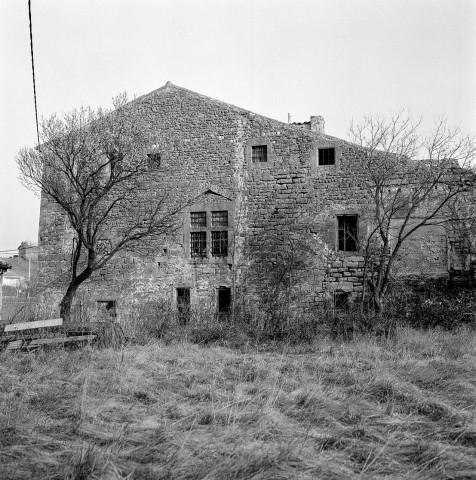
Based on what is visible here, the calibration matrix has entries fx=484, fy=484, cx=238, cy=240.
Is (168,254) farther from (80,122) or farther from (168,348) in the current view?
(168,348)

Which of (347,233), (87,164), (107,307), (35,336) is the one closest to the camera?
(35,336)

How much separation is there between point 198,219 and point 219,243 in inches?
44.6

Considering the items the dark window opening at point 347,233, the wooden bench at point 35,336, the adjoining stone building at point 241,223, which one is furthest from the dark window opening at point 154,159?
the wooden bench at point 35,336

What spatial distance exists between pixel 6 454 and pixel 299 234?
11.7 meters

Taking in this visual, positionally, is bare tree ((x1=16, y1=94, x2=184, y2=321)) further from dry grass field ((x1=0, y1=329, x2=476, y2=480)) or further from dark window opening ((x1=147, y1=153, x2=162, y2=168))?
dry grass field ((x1=0, y1=329, x2=476, y2=480))

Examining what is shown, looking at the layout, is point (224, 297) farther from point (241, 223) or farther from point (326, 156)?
point (326, 156)

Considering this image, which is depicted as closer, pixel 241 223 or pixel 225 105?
pixel 241 223

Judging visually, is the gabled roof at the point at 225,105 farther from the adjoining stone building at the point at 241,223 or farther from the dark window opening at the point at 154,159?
the dark window opening at the point at 154,159

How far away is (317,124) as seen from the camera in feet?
62.4

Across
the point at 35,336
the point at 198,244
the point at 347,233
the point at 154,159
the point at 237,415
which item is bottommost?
the point at 237,415

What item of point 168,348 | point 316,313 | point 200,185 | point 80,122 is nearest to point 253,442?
point 168,348

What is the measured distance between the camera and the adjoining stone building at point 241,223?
48.1 feet

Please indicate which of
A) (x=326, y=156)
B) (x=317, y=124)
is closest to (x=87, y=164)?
(x=326, y=156)

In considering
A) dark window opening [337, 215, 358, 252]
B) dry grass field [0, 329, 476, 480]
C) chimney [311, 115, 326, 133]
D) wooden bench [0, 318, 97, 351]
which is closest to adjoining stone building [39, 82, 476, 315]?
dark window opening [337, 215, 358, 252]
